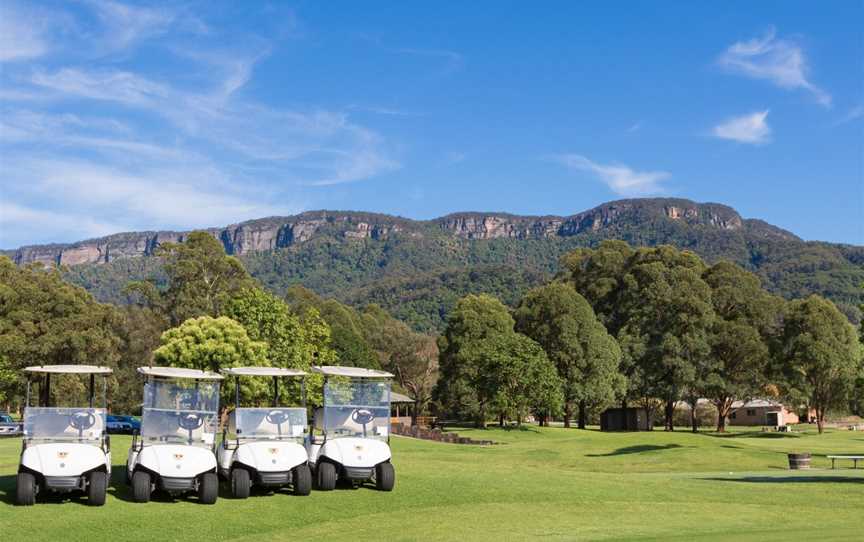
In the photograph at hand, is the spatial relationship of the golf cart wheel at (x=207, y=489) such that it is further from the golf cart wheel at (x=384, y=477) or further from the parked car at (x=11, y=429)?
the parked car at (x=11, y=429)

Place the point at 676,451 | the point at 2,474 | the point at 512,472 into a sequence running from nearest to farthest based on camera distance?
the point at 2,474 → the point at 512,472 → the point at 676,451

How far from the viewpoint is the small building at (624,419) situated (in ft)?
250

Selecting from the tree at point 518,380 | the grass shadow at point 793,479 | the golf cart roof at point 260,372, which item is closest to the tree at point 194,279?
the tree at point 518,380

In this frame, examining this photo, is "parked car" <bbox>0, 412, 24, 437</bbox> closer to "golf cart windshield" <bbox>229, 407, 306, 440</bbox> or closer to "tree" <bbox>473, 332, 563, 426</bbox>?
"tree" <bbox>473, 332, 563, 426</bbox>

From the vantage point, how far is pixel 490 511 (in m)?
20.5

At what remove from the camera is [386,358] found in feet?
325

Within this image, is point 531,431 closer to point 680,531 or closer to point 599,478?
point 599,478

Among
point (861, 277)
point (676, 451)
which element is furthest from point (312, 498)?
point (861, 277)

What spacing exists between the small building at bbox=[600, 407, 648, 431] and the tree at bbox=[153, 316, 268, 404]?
3746 cm

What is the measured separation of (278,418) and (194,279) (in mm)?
55923

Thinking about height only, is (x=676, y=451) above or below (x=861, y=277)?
below

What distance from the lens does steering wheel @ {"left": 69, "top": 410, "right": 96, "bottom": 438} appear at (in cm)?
1936

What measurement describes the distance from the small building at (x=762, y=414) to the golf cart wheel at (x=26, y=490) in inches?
3273

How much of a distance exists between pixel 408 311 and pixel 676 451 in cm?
13051
